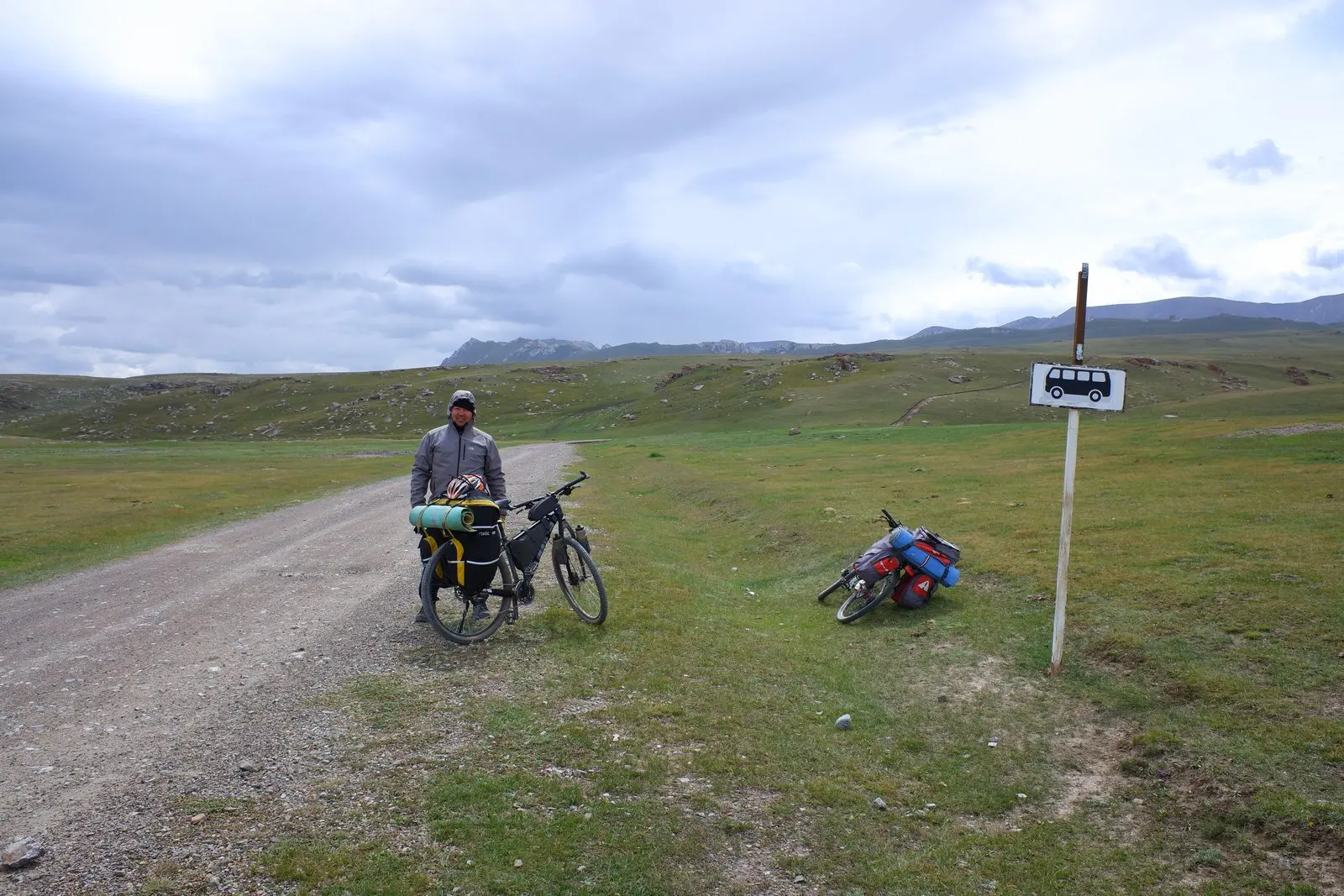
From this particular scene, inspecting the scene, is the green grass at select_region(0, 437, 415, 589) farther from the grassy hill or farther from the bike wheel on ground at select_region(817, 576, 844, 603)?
the grassy hill

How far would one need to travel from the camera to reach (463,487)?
392 inches

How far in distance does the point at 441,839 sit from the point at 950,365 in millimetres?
137075

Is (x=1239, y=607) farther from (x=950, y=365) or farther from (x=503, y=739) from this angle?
(x=950, y=365)

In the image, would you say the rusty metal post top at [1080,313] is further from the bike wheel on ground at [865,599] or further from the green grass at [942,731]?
the bike wheel on ground at [865,599]

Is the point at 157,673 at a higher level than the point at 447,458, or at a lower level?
lower

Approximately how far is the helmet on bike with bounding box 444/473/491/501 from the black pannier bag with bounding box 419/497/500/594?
0.13 meters

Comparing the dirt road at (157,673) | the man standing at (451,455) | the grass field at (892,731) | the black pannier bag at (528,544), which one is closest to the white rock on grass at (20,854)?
the dirt road at (157,673)

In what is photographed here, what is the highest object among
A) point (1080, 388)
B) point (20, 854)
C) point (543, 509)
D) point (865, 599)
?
point (1080, 388)

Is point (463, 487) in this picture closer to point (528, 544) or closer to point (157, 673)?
point (528, 544)

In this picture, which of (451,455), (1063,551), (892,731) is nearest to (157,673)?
(451,455)

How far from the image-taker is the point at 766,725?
8141mm

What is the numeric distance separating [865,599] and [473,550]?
6537 millimetres

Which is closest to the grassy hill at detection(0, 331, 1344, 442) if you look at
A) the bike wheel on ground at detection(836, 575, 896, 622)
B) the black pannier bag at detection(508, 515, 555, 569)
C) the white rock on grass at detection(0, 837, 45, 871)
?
the bike wheel on ground at detection(836, 575, 896, 622)

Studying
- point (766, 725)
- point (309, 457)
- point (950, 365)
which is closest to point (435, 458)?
point (766, 725)
